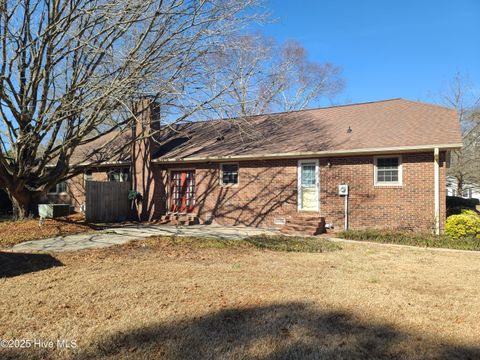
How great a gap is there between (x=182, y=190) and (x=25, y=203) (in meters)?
Result: 5.91

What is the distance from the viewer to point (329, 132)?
1416 cm

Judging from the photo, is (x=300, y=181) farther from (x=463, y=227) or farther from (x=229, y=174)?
(x=463, y=227)

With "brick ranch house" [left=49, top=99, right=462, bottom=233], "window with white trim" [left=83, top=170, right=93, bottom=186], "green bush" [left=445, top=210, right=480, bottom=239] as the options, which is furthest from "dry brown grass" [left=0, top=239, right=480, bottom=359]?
"window with white trim" [left=83, top=170, right=93, bottom=186]

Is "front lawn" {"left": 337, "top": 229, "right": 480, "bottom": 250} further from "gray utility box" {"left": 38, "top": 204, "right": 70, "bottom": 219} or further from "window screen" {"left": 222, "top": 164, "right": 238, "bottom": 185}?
"gray utility box" {"left": 38, "top": 204, "right": 70, "bottom": 219}

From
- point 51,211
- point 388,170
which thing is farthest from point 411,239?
point 51,211

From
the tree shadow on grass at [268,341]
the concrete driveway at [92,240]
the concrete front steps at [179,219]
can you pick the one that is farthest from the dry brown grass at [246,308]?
the concrete front steps at [179,219]

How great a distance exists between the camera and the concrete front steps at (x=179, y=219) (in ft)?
49.0

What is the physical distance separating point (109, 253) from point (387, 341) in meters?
6.25

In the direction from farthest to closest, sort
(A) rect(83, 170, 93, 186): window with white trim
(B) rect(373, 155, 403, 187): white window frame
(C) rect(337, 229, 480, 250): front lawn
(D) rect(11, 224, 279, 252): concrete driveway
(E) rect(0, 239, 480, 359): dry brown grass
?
(A) rect(83, 170, 93, 186): window with white trim
(B) rect(373, 155, 403, 187): white window frame
(C) rect(337, 229, 480, 250): front lawn
(D) rect(11, 224, 279, 252): concrete driveway
(E) rect(0, 239, 480, 359): dry brown grass

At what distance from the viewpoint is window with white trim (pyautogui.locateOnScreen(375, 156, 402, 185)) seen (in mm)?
11852

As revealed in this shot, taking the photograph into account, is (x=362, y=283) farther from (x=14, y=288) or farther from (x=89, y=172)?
(x=89, y=172)

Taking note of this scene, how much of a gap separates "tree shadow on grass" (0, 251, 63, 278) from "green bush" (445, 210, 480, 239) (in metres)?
10.2

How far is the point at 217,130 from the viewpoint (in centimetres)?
1761

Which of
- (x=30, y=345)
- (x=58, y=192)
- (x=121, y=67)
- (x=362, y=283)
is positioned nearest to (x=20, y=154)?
(x=121, y=67)
